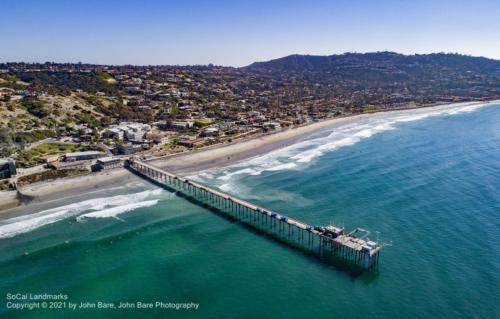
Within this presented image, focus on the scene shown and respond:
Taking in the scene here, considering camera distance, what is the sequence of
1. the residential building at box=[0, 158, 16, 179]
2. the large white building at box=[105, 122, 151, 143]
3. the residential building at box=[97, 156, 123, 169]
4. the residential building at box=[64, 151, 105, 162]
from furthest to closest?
the large white building at box=[105, 122, 151, 143], the residential building at box=[64, 151, 105, 162], the residential building at box=[97, 156, 123, 169], the residential building at box=[0, 158, 16, 179]

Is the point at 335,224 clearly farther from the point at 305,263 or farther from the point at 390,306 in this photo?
the point at 390,306

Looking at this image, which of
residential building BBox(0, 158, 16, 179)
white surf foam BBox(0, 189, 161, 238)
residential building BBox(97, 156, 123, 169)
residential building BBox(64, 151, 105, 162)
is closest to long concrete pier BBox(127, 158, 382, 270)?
white surf foam BBox(0, 189, 161, 238)

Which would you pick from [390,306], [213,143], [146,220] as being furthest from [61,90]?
[390,306]

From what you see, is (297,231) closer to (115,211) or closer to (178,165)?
(115,211)

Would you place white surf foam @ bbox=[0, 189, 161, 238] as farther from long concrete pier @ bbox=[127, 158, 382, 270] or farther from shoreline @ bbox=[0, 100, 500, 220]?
long concrete pier @ bbox=[127, 158, 382, 270]

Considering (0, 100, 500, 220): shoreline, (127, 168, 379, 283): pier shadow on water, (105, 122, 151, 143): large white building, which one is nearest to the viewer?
(127, 168, 379, 283): pier shadow on water

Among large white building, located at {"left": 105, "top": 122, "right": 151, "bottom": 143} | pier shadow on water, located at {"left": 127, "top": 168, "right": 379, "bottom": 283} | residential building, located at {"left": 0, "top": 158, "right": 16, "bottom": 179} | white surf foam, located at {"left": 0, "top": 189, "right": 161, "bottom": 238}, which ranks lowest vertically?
pier shadow on water, located at {"left": 127, "top": 168, "right": 379, "bottom": 283}
